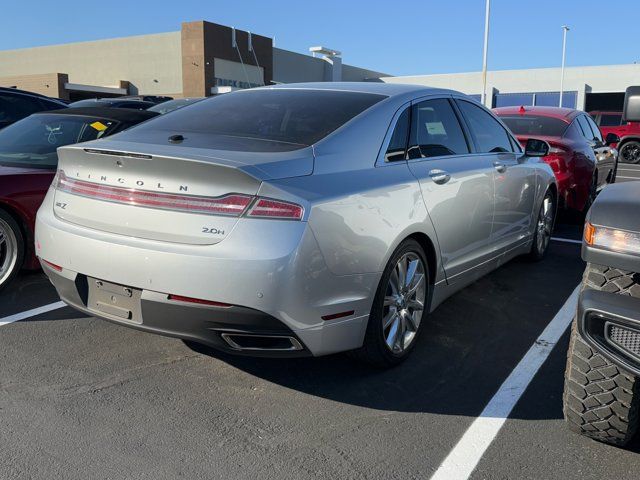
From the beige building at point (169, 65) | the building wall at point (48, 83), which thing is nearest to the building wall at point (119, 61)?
the beige building at point (169, 65)

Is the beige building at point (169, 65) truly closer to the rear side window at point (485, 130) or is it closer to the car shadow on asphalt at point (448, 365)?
the rear side window at point (485, 130)

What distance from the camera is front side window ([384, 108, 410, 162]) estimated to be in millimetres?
3557

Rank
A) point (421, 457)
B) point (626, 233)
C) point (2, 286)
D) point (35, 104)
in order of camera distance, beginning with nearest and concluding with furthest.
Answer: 1. point (626, 233)
2. point (421, 457)
3. point (2, 286)
4. point (35, 104)

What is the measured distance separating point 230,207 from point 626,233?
1644 millimetres

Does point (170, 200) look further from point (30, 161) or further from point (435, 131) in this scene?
point (30, 161)

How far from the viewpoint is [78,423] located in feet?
9.39

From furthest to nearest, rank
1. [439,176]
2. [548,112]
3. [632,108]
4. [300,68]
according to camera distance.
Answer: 1. [300,68]
2. [548,112]
3. [439,176]
4. [632,108]

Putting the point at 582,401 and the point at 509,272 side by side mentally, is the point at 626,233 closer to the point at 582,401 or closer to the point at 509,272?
the point at 582,401

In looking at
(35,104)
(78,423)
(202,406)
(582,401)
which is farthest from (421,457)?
(35,104)

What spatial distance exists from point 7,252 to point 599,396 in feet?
13.7

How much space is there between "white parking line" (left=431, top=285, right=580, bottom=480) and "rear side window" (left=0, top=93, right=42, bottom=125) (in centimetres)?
668

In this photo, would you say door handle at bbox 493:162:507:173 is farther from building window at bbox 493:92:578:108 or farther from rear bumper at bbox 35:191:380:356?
building window at bbox 493:92:578:108

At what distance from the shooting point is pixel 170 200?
2.83 m

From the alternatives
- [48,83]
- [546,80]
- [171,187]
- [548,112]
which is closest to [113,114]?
[171,187]
